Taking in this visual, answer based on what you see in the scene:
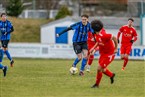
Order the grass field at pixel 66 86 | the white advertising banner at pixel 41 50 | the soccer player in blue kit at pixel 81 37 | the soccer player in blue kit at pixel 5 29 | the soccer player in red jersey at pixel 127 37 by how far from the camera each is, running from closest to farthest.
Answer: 1. the grass field at pixel 66 86
2. the soccer player in blue kit at pixel 81 37
3. the soccer player in red jersey at pixel 127 37
4. the soccer player in blue kit at pixel 5 29
5. the white advertising banner at pixel 41 50

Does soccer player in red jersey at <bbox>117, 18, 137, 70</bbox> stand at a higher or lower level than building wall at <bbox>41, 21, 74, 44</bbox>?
higher

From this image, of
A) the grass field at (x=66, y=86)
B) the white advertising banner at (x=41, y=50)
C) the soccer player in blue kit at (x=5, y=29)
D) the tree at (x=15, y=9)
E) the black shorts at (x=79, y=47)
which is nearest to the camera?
the grass field at (x=66, y=86)

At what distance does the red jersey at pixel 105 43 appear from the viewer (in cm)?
1656

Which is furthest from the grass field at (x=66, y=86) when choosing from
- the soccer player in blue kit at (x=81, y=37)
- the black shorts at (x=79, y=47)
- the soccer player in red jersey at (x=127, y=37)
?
the soccer player in red jersey at (x=127, y=37)

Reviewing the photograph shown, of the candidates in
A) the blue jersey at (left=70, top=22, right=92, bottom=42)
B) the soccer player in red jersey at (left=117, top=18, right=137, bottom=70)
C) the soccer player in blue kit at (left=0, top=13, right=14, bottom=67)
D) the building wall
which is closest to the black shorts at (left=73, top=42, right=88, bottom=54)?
the blue jersey at (left=70, top=22, right=92, bottom=42)

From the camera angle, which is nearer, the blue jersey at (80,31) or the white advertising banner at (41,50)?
the blue jersey at (80,31)

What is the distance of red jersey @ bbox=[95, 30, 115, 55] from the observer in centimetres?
1656

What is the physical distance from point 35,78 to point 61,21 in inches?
1229

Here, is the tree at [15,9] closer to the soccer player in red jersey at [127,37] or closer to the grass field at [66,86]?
the soccer player in red jersey at [127,37]

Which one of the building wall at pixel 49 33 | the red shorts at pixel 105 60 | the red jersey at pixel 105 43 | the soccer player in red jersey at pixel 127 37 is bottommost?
the building wall at pixel 49 33

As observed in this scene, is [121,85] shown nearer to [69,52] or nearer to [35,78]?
[35,78]

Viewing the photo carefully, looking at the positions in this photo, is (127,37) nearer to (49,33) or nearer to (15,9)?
(49,33)

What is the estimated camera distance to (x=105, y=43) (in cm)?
1673

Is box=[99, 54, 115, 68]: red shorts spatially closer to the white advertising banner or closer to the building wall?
the white advertising banner
